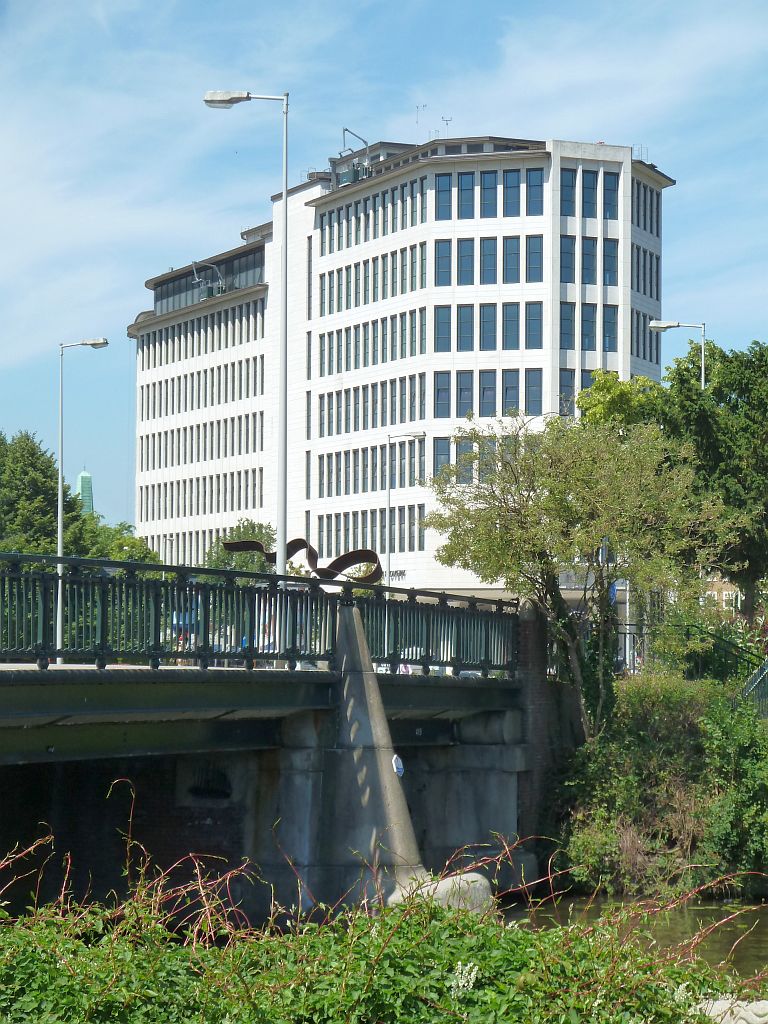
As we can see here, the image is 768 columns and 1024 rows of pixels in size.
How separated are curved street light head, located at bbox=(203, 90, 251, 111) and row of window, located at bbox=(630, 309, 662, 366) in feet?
206

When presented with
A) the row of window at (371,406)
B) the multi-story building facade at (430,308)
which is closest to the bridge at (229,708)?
the multi-story building facade at (430,308)

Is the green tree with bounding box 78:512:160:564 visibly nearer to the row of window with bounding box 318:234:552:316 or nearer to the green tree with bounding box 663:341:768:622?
the row of window with bounding box 318:234:552:316

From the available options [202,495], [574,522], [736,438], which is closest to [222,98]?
[574,522]

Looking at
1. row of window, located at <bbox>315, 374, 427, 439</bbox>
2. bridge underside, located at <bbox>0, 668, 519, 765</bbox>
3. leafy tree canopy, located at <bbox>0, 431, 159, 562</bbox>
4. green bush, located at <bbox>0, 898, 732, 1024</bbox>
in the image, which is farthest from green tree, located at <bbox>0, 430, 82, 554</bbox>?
green bush, located at <bbox>0, 898, 732, 1024</bbox>

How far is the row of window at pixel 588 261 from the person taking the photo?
289ft

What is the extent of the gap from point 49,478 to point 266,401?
104ft

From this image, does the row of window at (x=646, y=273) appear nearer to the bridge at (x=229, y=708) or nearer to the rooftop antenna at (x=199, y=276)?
the rooftop antenna at (x=199, y=276)

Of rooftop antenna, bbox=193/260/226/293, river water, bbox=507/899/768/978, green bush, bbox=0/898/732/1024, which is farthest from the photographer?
rooftop antenna, bbox=193/260/226/293

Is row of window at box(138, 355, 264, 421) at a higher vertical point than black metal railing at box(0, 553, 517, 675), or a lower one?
higher

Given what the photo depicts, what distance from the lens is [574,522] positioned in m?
31.1

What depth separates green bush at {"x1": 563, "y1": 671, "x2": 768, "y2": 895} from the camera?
28.9m

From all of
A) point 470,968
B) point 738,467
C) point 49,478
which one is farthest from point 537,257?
point 470,968

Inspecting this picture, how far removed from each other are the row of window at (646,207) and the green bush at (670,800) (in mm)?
63266

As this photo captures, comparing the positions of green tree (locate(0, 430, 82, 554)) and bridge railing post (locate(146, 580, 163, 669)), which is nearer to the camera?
bridge railing post (locate(146, 580, 163, 669))
